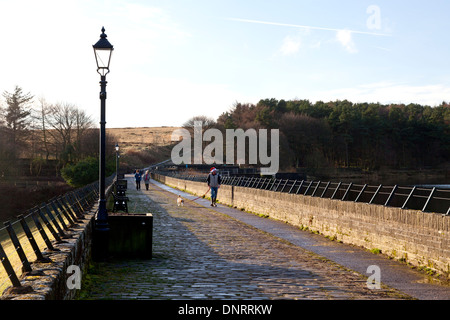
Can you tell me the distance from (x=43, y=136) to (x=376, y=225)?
90.4 meters

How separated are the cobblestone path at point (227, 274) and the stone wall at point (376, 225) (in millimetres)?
1462

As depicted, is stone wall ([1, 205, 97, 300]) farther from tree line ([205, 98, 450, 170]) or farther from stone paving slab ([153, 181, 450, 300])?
tree line ([205, 98, 450, 170])

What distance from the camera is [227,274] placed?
916 centimetres

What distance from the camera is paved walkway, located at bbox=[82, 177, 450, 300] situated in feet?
25.1

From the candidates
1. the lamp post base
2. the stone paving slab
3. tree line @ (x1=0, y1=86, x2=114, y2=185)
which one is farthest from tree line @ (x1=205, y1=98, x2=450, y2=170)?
the lamp post base

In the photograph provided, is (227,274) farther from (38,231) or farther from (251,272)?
(38,231)

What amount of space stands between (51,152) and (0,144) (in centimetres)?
2718

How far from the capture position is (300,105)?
136 meters

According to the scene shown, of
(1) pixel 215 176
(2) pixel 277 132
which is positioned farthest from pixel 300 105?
(1) pixel 215 176

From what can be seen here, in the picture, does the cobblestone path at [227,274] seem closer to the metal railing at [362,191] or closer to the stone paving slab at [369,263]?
the stone paving slab at [369,263]

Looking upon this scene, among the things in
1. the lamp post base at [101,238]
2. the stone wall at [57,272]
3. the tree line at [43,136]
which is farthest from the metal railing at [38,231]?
the tree line at [43,136]

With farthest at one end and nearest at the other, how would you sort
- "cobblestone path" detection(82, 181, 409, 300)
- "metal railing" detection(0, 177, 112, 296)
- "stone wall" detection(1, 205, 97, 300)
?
"cobblestone path" detection(82, 181, 409, 300)
"metal railing" detection(0, 177, 112, 296)
"stone wall" detection(1, 205, 97, 300)

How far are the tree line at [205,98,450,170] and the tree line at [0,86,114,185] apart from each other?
35.7 meters

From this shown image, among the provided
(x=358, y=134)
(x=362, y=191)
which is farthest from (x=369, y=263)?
(x=358, y=134)
